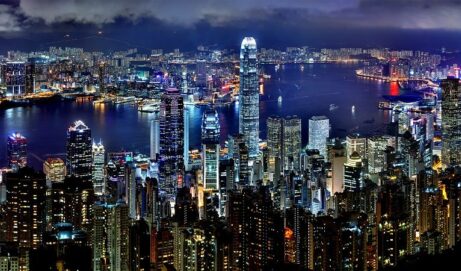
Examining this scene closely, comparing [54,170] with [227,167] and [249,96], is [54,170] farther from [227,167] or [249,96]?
[249,96]

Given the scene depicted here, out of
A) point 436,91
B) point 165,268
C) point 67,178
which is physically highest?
point 436,91

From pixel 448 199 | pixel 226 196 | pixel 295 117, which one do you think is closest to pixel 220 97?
pixel 295 117

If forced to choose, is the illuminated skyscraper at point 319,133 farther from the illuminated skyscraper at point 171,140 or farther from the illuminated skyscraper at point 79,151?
the illuminated skyscraper at point 79,151

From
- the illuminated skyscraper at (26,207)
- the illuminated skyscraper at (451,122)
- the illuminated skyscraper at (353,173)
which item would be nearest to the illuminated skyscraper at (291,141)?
the illuminated skyscraper at (353,173)

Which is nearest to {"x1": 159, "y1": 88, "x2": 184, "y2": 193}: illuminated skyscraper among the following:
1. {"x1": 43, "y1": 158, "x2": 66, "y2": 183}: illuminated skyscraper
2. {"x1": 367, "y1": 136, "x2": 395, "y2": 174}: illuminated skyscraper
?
{"x1": 43, "y1": 158, "x2": 66, "y2": 183}: illuminated skyscraper

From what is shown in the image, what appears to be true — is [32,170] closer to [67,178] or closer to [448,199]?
[67,178]

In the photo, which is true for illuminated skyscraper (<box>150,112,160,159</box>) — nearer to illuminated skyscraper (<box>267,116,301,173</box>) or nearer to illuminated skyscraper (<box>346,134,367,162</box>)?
illuminated skyscraper (<box>267,116,301,173</box>)
